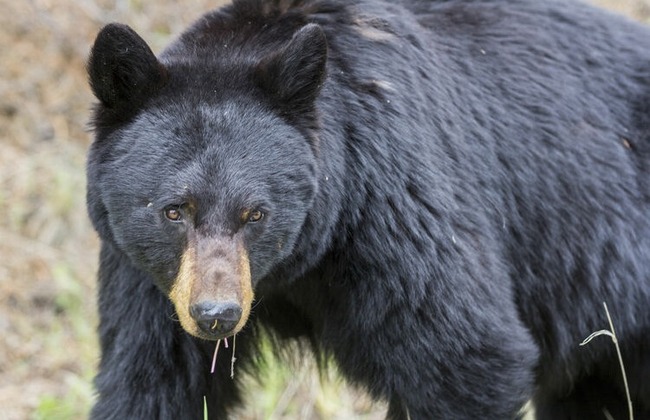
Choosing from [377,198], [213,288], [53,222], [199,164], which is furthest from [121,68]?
[53,222]

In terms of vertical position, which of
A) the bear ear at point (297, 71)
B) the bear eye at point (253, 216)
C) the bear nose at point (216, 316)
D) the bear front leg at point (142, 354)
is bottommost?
the bear front leg at point (142, 354)

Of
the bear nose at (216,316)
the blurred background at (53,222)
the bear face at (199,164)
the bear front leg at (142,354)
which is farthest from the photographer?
the blurred background at (53,222)

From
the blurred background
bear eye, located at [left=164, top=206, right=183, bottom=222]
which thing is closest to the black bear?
bear eye, located at [left=164, top=206, right=183, bottom=222]

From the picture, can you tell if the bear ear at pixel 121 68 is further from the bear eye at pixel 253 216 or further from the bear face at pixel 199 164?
the bear eye at pixel 253 216

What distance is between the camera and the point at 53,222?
7.94m

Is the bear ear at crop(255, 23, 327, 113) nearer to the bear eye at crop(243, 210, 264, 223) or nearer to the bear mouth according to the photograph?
the bear eye at crop(243, 210, 264, 223)

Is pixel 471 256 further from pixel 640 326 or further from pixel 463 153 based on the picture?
pixel 640 326

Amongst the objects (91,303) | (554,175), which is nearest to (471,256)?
(554,175)

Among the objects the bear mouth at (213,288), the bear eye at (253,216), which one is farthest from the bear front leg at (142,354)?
the bear eye at (253,216)

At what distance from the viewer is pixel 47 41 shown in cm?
862

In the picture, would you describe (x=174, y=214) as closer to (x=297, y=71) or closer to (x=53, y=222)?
(x=297, y=71)

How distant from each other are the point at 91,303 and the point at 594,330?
153 inches

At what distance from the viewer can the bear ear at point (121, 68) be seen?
3574mm

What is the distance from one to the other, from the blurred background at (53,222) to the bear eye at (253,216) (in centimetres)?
270
